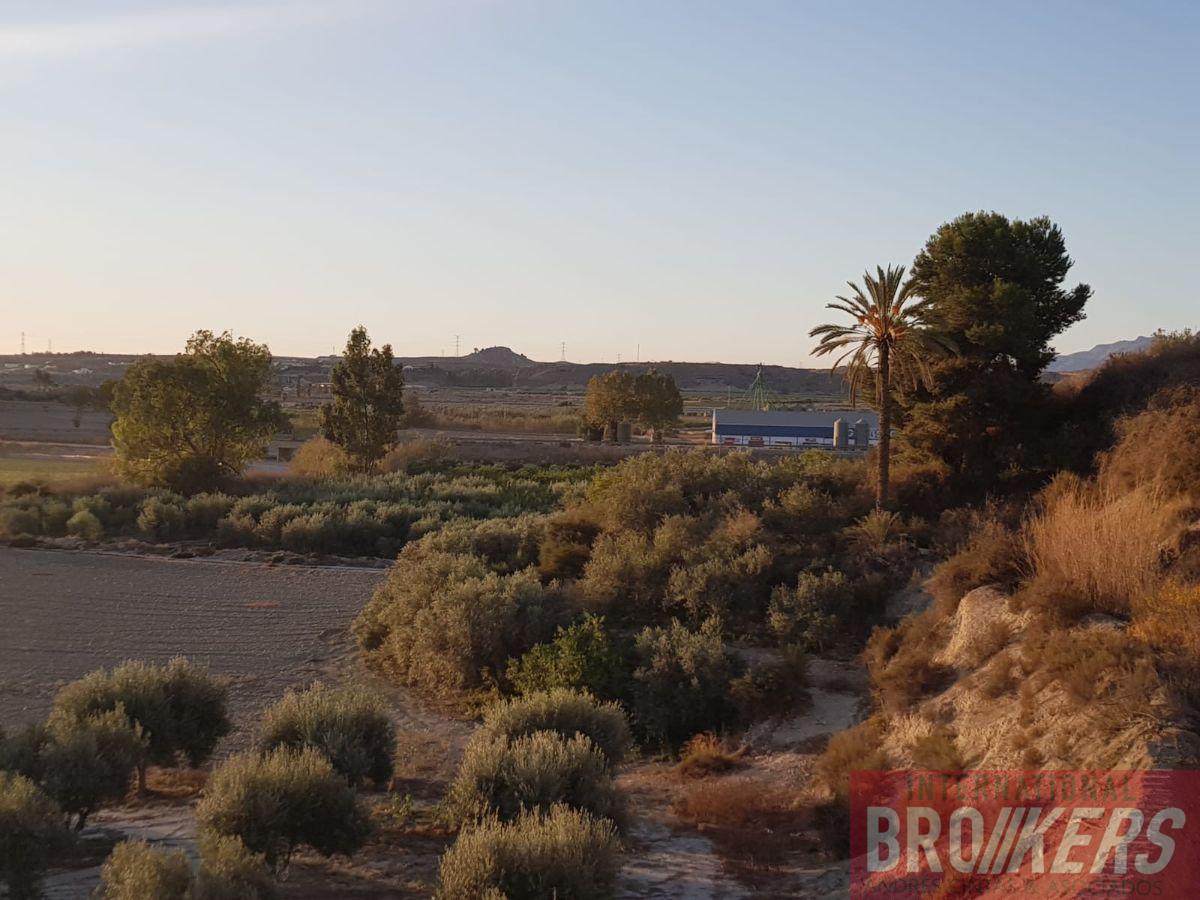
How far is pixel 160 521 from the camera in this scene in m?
35.6

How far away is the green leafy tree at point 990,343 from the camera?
22.6 meters

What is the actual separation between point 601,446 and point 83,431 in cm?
4676

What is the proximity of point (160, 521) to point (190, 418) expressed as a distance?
778 centimetres

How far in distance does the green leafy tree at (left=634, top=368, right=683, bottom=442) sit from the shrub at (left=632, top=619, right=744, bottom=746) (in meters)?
57.0

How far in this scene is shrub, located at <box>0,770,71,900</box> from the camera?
8781 millimetres

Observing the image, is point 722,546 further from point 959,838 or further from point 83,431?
point 83,431

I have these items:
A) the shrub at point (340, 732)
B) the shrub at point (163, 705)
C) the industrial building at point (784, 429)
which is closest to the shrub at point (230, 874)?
the shrub at point (340, 732)

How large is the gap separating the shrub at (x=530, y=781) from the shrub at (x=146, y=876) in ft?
11.1

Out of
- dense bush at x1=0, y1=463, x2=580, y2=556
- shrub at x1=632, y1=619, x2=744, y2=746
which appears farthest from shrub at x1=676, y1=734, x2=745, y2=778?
dense bush at x1=0, y1=463, x2=580, y2=556

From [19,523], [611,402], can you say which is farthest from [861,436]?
[19,523]

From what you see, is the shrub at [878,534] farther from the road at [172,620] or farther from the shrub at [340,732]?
the road at [172,620]

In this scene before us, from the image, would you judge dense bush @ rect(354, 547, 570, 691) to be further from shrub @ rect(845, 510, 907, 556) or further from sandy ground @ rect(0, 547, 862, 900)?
shrub @ rect(845, 510, 907, 556)

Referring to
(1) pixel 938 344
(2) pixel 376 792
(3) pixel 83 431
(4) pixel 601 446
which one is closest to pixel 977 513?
(1) pixel 938 344

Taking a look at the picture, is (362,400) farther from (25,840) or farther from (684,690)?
(25,840)
